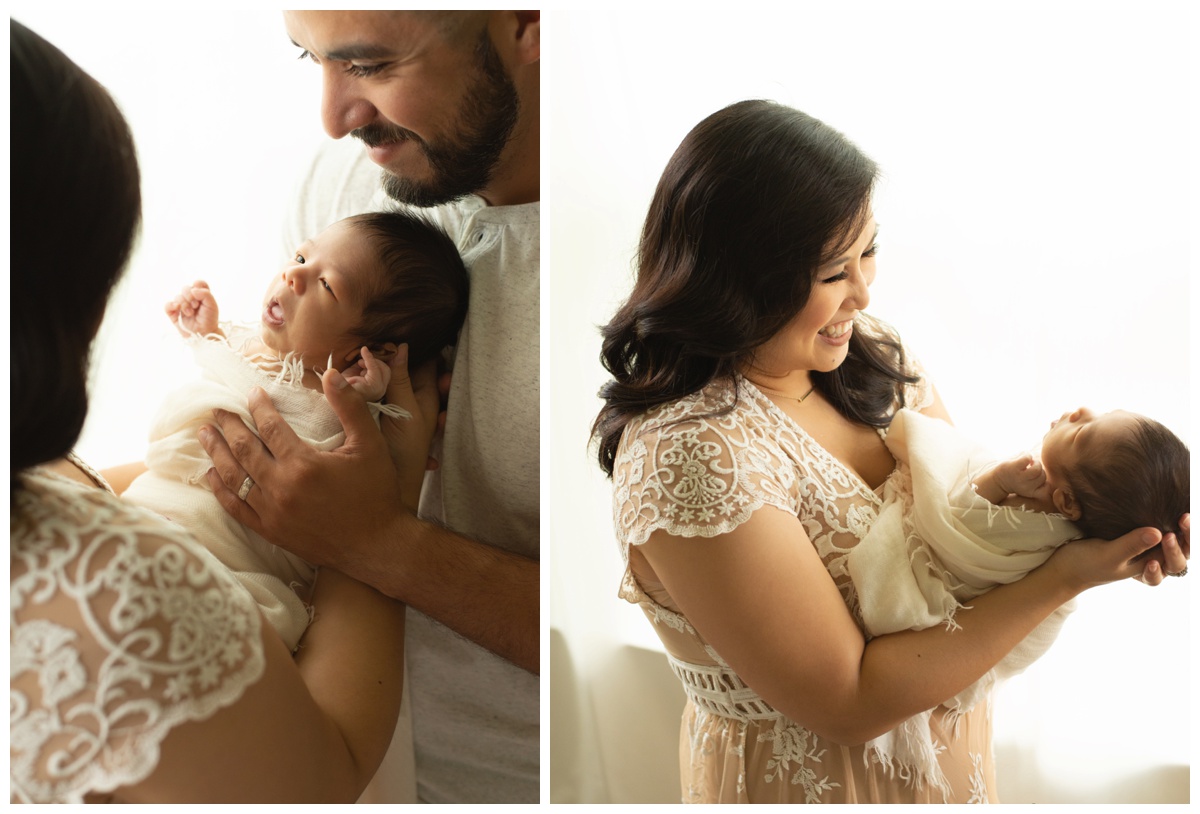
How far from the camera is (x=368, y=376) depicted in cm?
138

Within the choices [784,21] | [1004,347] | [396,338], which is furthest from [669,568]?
[784,21]

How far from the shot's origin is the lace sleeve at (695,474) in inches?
50.6

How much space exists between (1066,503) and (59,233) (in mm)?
1472

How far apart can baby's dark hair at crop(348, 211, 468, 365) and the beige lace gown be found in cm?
36

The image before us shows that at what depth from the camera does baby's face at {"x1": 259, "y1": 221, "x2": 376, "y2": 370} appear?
136 centimetres

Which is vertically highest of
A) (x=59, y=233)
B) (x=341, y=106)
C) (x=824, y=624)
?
(x=341, y=106)

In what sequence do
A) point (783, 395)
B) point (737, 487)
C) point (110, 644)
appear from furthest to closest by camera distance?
point (783, 395) → point (737, 487) → point (110, 644)

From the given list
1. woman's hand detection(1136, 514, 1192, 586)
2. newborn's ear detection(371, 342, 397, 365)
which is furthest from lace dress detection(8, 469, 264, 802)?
woman's hand detection(1136, 514, 1192, 586)

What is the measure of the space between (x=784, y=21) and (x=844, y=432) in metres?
0.77

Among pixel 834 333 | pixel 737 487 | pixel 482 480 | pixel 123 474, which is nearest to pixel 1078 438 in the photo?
pixel 834 333

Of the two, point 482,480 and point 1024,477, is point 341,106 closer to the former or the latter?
point 482,480

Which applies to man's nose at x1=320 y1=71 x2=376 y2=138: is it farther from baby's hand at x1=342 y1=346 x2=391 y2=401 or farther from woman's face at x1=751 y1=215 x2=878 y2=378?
woman's face at x1=751 y1=215 x2=878 y2=378

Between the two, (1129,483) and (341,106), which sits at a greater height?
(341,106)

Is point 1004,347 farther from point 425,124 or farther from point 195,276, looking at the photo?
point 195,276
